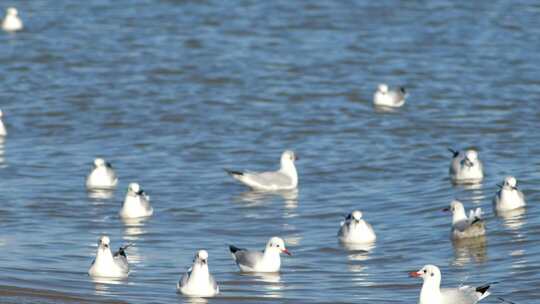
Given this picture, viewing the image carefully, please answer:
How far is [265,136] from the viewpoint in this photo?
24.2 metres

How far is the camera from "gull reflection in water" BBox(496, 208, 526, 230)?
17109 millimetres

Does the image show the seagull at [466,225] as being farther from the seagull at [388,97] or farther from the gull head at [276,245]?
the seagull at [388,97]

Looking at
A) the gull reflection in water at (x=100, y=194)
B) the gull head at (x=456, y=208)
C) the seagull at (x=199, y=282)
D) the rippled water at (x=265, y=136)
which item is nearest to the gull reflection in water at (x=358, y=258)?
the rippled water at (x=265, y=136)

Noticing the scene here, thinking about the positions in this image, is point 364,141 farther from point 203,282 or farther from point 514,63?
point 203,282

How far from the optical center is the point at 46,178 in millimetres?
20500

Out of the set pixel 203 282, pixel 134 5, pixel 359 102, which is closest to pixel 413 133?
pixel 359 102

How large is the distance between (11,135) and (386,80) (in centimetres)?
948

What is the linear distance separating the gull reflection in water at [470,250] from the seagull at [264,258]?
6.81ft

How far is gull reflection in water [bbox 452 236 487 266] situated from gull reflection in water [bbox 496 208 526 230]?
0.69m

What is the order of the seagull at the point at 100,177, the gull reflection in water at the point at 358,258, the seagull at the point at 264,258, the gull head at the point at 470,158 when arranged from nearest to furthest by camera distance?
the gull reflection in water at the point at 358,258 → the seagull at the point at 264,258 → the seagull at the point at 100,177 → the gull head at the point at 470,158

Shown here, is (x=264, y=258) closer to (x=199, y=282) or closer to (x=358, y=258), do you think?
(x=358, y=258)

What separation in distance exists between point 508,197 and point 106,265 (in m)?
6.01

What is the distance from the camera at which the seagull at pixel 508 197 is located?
17656 millimetres

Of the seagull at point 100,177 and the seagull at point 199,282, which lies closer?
the seagull at point 199,282
